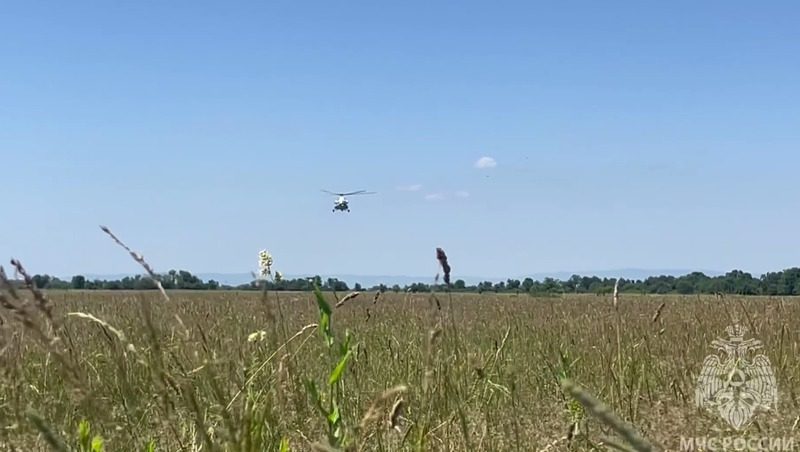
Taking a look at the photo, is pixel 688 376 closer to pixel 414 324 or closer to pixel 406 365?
pixel 406 365

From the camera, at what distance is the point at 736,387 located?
2.84m

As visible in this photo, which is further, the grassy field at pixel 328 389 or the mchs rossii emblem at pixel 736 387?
the mchs rossii emblem at pixel 736 387

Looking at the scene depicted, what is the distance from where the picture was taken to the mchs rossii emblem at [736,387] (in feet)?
8.54

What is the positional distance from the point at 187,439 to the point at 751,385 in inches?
80.3

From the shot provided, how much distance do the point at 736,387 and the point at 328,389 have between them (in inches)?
57.2

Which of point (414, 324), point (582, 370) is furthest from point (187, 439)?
point (414, 324)

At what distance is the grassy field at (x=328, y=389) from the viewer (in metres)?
1.30

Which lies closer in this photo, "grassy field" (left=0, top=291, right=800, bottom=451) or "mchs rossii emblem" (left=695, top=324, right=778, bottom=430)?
"grassy field" (left=0, top=291, right=800, bottom=451)

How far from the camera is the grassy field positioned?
1298 mm

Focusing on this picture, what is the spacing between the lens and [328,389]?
264 centimetres

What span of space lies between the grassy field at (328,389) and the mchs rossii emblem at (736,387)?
0.05 metres

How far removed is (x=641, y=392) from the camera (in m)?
2.93

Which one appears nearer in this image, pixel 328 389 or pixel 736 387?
pixel 328 389

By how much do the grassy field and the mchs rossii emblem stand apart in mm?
55
